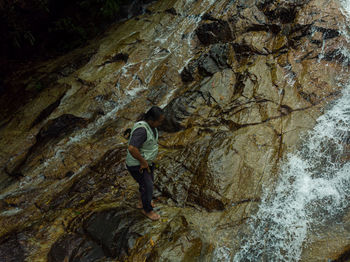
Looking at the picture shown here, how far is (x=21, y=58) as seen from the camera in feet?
39.3

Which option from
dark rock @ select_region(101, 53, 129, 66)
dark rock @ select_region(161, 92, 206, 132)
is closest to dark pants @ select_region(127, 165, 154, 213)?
dark rock @ select_region(161, 92, 206, 132)

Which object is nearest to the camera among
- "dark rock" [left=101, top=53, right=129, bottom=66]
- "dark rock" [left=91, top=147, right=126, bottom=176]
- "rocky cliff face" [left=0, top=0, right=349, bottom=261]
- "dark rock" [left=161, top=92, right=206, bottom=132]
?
"rocky cliff face" [left=0, top=0, right=349, bottom=261]

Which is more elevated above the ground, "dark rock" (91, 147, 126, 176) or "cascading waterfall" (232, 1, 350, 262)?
"dark rock" (91, 147, 126, 176)

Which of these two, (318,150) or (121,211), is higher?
(121,211)

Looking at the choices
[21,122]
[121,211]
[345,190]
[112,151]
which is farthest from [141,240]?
[21,122]

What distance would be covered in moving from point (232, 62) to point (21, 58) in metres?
10.6

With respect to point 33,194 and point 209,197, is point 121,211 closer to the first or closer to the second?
point 209,197

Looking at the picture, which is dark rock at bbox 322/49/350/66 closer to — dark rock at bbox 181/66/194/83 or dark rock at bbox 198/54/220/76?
dark rock at bbox 198/54/220/76

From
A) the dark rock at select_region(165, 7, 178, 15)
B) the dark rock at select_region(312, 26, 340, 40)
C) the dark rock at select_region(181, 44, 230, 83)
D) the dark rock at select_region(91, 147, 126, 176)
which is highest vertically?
the dark rock at select_region(165, 7, 178, 15)

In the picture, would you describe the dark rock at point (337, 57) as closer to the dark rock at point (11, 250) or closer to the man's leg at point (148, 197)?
the man's leg at point (148, 197)

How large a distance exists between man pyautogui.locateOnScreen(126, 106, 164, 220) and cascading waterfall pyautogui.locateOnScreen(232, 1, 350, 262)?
181 cm

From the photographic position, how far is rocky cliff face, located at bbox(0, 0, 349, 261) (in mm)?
4293

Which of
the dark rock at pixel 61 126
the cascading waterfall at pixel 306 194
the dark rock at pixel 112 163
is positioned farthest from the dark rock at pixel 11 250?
the cascading waterfall at pixel 306 194

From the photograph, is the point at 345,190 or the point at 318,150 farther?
the point at 318,150
